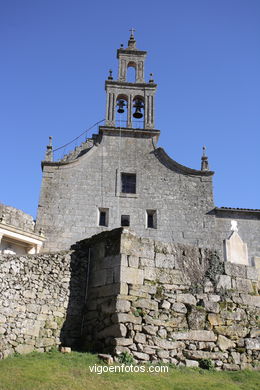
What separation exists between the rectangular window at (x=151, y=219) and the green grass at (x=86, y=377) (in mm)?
10565

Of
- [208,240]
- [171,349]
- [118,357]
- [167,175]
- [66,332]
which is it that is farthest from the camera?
[167,175]

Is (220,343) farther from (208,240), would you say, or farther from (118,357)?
(208,240)

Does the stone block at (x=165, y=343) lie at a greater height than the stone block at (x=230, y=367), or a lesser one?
greater

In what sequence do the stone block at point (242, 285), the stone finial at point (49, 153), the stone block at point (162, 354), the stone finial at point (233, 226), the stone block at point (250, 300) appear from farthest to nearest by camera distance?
the stone finial at point (49, 153), the stone finial at point (233, 226), the stone block at point (242, 285), the stone block at point (250, 300), the stone block at point (162, 354)

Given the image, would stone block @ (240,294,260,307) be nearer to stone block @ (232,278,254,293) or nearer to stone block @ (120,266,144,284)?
stone block @ (232,278,254,293)

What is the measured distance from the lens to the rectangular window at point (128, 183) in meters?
20.3

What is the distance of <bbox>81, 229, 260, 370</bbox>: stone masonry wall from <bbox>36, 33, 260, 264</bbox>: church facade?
26.9ft

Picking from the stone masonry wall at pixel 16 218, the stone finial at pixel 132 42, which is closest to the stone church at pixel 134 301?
the stone masonry wall at pixel 16 218

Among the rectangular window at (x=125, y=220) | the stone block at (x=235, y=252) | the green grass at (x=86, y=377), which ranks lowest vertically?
the green grass at (x=86, y=377)

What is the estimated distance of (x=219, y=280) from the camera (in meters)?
10.5

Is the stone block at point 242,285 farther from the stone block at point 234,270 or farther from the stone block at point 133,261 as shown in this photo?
the stone block at point 133,261

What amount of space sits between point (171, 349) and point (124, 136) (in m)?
13.8

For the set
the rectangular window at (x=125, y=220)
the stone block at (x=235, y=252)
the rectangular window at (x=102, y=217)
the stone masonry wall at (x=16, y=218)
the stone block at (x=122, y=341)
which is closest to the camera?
the stone block at (x=122, y=341)

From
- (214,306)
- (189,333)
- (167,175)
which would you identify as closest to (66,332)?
(189,333)
